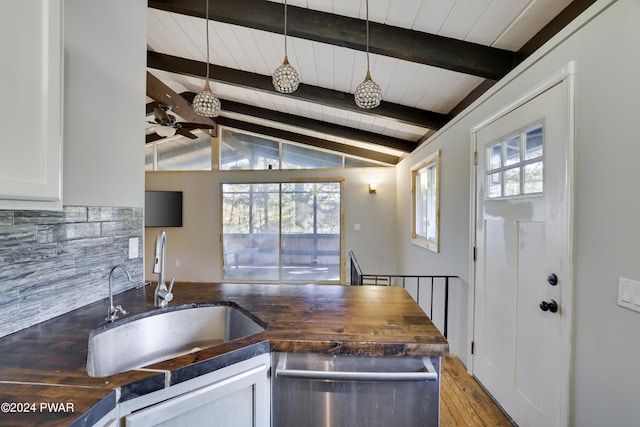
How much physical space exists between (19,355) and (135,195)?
950 mm

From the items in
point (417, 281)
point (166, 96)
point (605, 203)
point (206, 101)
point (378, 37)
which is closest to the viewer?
point (605, 203)

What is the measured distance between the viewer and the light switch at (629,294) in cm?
95

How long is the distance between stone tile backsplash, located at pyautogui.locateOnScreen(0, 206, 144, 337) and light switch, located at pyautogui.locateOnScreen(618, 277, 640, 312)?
7.63ft

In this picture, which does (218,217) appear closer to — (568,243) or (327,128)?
(327,128)

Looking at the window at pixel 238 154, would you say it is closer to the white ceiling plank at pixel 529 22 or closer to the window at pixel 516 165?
the window at pixel 516 165

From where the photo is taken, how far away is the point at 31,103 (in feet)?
2.48

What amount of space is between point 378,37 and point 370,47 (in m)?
0.08

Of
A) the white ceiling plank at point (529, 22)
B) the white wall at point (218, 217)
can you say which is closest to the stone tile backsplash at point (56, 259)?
the white ceiling plank at point (529, 22)

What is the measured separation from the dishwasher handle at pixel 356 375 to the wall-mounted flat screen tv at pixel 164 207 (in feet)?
16.7

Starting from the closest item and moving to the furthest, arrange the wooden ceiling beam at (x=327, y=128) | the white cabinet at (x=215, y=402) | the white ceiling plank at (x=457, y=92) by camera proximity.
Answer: the white cabinet at (x=215, y=402) < the white ceiling plank at (x=457, y=92) < the wooden ceiling beam at (x=327, y=128)

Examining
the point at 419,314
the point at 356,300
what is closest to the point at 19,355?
the point at 356,300

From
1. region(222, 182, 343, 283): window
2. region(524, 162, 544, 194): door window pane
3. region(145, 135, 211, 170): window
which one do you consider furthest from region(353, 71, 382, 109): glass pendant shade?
region(145, 135, 211, 170): window

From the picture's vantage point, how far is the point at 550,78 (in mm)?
1329

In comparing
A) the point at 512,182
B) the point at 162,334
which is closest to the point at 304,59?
the point at 512,182
